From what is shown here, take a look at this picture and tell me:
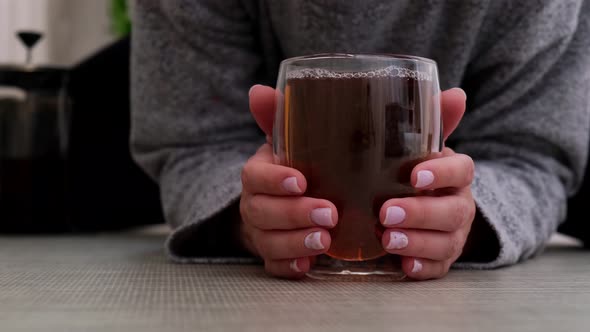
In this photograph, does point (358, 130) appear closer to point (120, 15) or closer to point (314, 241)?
point (314, 241)

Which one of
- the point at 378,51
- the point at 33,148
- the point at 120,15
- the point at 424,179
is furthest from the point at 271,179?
the point at 120,15

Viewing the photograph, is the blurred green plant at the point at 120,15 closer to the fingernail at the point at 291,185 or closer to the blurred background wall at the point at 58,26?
the blurred background wall at the point at 58,26

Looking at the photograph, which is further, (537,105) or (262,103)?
(537,105)

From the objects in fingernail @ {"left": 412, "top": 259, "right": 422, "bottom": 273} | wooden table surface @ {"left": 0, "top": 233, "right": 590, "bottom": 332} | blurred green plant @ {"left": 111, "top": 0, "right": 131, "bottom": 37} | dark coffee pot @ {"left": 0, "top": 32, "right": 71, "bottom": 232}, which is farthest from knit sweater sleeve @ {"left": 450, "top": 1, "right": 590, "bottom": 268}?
blurred green plant @ {"left": 111, "top": 0, "right": 131, "bottom": 37}

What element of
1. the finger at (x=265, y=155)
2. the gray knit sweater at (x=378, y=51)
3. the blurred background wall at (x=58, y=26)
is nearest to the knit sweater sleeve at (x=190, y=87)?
the gray knit sweater at (x=378, y=51)

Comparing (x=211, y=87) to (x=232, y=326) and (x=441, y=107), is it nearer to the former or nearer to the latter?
(x=441, y=107)

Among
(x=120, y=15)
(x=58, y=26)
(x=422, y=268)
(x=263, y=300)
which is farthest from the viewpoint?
(x=58, y=26)
